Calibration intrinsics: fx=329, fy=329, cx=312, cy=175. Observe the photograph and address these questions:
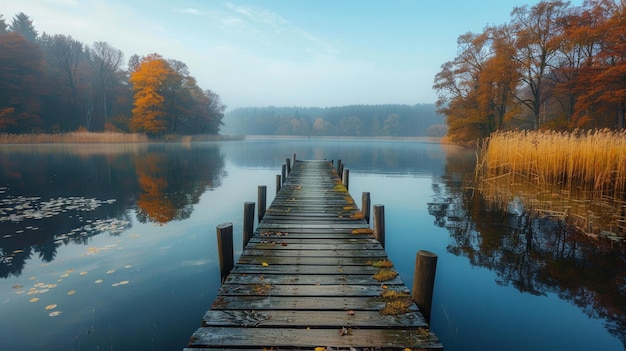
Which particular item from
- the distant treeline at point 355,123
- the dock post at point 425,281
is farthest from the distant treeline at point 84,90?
the distant treeline at point 355,123

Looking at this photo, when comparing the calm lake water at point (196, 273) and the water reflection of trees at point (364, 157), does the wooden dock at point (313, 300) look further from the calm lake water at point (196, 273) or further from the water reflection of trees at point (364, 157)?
the water reflection of trees at point (364, 157)

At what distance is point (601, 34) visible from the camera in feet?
85.9

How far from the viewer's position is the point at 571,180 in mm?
14008

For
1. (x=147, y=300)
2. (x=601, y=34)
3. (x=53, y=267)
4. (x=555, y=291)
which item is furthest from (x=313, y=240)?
(x=601, y=34)

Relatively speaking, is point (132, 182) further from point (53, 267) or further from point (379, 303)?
point (379, 303)

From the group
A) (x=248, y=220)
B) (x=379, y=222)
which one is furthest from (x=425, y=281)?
(x=248, y=220)

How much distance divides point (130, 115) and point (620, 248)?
59.7m

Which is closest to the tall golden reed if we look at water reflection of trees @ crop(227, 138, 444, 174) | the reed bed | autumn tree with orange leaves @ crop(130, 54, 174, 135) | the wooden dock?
water reflection of trees @ crop(227, 138, 444, 174)

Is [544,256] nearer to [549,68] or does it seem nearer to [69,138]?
[549,68]

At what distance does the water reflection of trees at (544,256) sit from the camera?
17.7 feet

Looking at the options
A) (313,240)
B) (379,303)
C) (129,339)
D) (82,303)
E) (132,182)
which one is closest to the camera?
(379,303)

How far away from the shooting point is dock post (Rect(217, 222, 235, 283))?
499cm

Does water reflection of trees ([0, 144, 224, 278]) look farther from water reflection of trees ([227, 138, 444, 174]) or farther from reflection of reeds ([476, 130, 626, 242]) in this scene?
reflection of reeds ([476, 130, 626, 242])

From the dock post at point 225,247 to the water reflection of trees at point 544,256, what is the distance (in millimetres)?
4936
